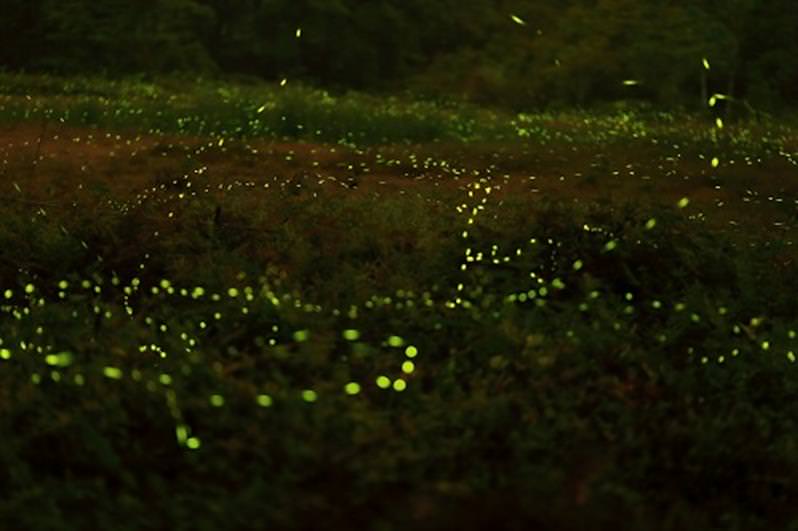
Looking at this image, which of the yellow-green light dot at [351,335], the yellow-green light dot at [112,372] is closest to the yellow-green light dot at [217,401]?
the yellow-green light dot at [112,372]

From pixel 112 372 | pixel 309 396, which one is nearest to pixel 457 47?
pixel 112 372

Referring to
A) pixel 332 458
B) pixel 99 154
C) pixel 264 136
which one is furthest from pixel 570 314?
pixel 264 136

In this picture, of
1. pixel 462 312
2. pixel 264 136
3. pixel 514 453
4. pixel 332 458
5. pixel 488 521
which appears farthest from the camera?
pixel 264 136

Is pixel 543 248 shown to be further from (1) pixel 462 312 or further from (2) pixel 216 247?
(2) pixel 216 247

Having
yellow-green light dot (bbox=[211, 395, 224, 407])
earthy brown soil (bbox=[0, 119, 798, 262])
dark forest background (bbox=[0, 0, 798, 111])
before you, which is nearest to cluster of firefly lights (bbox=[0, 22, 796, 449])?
yellow-green light dot (bbox=[211, 395, 224, 407])

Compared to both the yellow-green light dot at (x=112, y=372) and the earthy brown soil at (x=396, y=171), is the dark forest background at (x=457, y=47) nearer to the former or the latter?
the earthy brown soil at (x=396, y=171)

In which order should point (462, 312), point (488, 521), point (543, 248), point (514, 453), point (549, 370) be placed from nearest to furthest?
point (488, 521)
point (514, 453)
point (549, 370)
point (462, 312)
point (543, 248)
